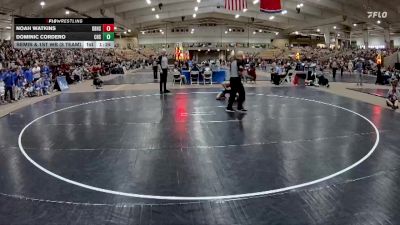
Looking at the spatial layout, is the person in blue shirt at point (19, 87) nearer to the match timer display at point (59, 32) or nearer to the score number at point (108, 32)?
the match timer display at point (59, 32)

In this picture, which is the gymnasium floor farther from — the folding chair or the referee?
the folding chair

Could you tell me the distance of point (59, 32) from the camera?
15109 mm

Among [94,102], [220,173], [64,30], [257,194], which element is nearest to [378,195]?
[257,194]

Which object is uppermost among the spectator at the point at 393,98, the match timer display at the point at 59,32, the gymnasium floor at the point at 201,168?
the match timer display at the point at 59,32

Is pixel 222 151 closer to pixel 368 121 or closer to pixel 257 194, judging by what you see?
pixel 257 194

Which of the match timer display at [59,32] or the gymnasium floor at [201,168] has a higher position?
the match timer display at [59,32]

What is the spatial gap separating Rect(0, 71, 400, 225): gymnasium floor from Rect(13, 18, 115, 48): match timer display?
4534 mm

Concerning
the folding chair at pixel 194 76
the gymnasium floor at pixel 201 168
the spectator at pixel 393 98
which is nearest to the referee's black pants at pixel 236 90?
the gymnasium floor at pixel 201 168

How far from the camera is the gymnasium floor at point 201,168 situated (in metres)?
4.43

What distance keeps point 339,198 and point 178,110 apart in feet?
26.4

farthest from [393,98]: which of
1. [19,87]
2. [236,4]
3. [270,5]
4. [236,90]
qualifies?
[236,4]

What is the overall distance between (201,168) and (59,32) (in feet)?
37.0

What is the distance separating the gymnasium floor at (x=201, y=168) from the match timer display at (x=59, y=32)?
14.9 feet

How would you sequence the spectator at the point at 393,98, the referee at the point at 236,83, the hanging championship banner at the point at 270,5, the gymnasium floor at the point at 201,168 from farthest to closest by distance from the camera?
the hanging championship banner at the point at 270,5 → the spectator at the point at 393,98 → the referee at the point at 236,83 → the gymnasium floor at the point at 201,168
